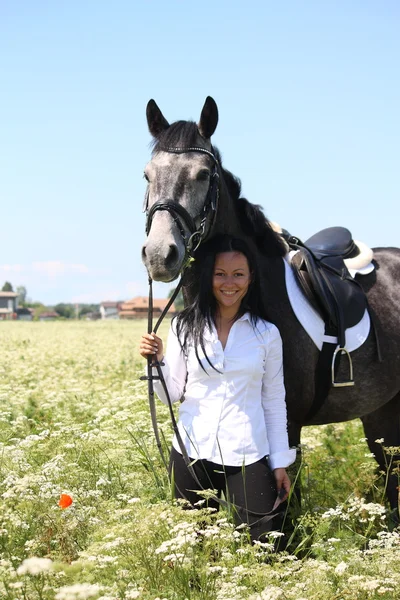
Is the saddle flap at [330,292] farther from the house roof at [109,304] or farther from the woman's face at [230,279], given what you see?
the house roof at [109,304]

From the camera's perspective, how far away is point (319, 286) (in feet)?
15.7

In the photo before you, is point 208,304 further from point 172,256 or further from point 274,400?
point 274,400

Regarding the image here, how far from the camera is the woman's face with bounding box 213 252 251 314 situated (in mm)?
4023

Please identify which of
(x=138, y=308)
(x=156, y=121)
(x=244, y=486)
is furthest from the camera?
(x=138, y=308)

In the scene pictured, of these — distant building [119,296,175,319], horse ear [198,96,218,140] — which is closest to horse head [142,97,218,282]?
horse ear [198,96,218,140]

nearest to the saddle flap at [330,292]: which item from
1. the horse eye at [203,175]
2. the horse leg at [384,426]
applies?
the horse eye at [203,175]

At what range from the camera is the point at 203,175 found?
423cm

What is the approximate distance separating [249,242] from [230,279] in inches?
27.5

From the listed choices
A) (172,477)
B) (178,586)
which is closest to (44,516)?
(172,477)

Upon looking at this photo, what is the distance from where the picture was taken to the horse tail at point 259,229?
465 centimetres

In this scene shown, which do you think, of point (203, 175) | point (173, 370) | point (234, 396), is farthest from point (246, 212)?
point (234, 396)

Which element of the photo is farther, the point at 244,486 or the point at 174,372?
the point at 174,372

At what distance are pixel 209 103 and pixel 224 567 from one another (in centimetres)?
285

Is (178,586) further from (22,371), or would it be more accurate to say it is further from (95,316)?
(95,316)
